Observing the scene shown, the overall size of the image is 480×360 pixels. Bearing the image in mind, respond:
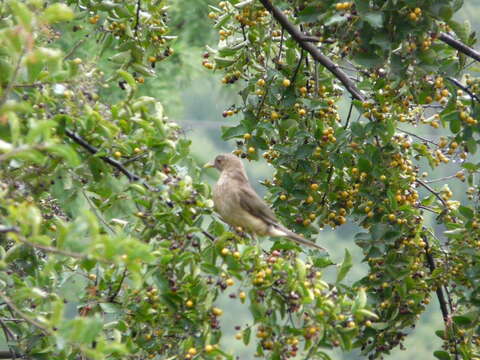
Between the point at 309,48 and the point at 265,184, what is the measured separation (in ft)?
2.58

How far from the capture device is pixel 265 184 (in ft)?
16.3

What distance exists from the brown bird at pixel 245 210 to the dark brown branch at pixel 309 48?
2.55 ft

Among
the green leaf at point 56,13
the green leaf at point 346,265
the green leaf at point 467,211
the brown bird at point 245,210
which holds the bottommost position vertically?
the green leaf at point 346,265

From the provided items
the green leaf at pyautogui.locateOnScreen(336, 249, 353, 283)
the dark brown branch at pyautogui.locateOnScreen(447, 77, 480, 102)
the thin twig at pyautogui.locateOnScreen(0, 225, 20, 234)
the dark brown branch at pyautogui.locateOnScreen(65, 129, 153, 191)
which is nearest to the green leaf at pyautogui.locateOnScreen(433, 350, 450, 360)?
the green leaf at pyautogui.locateOnScreen(336, 249, 353, 283)

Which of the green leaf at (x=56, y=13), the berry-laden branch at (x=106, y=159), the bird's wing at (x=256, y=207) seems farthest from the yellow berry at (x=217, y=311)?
the green leaf at (x=56, y=13)

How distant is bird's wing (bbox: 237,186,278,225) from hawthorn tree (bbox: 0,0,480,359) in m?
0.12

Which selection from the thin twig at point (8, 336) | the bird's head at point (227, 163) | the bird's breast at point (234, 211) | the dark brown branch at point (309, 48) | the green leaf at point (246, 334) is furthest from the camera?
the bird's head at point (227, 163)

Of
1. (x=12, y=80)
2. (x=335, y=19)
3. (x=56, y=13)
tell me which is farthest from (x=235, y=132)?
(x=12, y=80)

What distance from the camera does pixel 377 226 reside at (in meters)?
4.45

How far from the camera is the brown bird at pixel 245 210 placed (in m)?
4.57

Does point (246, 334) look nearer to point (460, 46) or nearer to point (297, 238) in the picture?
point (297, 238)

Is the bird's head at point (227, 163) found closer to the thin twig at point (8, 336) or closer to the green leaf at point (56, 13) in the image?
the thin twig at point (8, 336)

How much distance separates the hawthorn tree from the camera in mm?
3434

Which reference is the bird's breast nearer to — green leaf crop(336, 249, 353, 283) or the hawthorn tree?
the hawthorn tree
